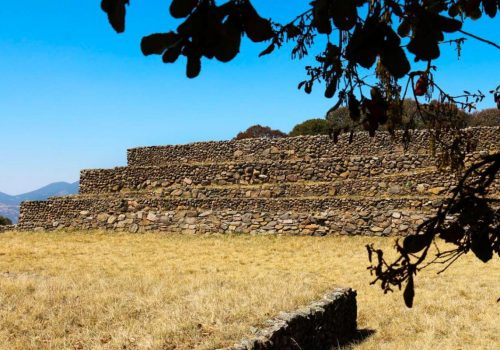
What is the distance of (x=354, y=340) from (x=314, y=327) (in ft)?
3.98

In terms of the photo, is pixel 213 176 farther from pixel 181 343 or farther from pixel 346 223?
pixel 181 343

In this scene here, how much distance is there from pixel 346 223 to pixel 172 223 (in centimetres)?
738

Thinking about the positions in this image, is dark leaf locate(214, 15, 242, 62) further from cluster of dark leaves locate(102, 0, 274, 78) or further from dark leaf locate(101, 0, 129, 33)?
dark leaf locate(101, 0, 129, 33)

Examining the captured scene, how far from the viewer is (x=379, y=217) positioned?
18062mm

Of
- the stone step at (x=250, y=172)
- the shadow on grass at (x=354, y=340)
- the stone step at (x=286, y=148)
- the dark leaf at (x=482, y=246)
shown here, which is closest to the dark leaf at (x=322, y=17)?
the dark leaf at (x=482, y=246)

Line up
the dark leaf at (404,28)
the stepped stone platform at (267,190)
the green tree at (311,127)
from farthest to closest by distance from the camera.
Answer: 1. the green tree at (311,127)
2. the stepped stone platform at (267,190)
3. the dark leaf at (404,28)

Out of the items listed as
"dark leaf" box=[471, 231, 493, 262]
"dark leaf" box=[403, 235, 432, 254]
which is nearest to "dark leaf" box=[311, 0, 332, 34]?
"dark leaf" box=[403, 235, 432, 254]

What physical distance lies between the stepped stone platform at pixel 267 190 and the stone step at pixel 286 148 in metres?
0.05

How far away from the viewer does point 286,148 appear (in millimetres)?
24359

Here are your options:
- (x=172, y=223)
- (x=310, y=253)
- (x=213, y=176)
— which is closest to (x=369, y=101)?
(x=310, y=253)

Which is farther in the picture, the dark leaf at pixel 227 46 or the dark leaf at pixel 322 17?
the dark leaf at pixel 322 17

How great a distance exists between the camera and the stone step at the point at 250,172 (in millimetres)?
21031

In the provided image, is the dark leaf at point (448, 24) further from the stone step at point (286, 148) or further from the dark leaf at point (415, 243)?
the stone step at point (286, 148)

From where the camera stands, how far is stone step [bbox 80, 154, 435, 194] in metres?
21.0
